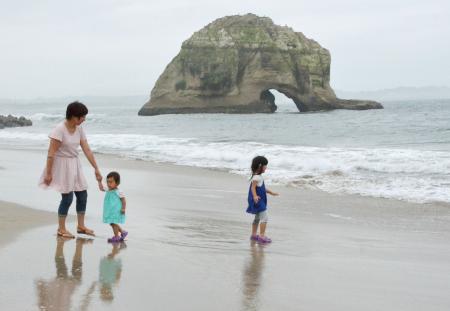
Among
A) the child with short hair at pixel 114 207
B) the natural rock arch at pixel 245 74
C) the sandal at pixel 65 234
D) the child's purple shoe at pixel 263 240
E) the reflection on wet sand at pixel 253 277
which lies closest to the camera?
the reflection on wet sand at pixel 253 277

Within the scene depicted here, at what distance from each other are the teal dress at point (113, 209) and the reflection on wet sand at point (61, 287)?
98cm

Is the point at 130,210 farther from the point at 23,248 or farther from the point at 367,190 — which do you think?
the point at 367,190

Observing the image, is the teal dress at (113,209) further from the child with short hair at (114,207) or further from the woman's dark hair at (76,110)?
the woman's dark hair at (76,110)

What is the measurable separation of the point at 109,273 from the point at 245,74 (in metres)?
70.9

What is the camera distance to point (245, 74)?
75062mm

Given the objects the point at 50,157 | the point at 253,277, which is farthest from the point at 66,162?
the point at 253,277

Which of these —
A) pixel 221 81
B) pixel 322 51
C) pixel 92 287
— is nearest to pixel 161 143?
pixel 92 287

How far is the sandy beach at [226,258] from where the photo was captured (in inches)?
Result: 173

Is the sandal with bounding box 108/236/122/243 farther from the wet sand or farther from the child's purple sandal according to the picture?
the child's purple sandal

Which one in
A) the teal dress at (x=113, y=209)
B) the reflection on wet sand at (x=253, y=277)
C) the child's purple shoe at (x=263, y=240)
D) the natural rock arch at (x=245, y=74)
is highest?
the natural rock arch at (x=245, y=74)

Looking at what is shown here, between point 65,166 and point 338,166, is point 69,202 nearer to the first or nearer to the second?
point 65,166

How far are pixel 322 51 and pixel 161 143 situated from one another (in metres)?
58.2

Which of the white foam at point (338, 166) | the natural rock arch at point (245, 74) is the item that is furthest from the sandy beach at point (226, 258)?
the natural rock arch at point (245, 74)

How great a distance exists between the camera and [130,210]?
8617mm
